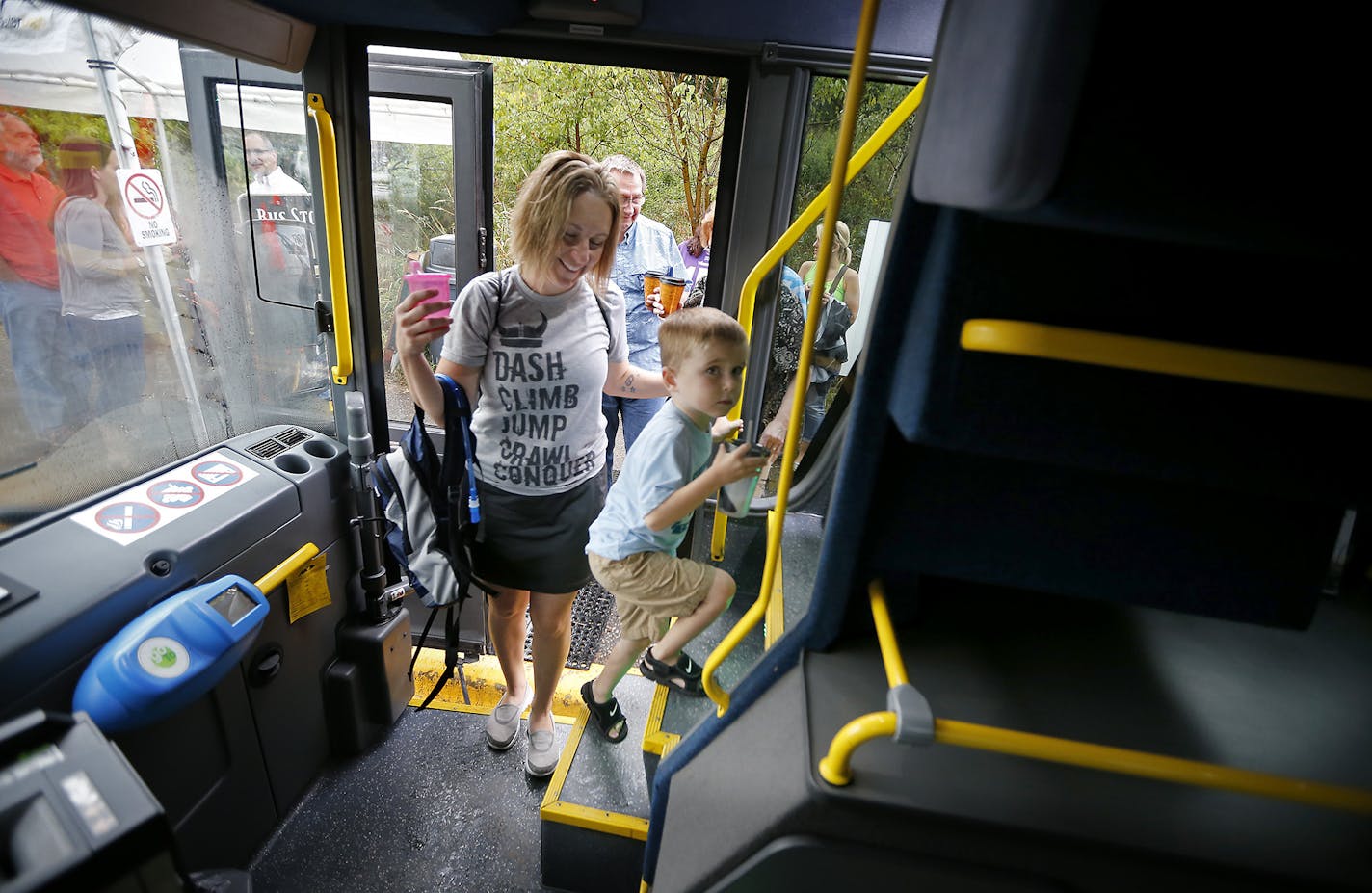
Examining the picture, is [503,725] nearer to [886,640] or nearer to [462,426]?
[462,426]

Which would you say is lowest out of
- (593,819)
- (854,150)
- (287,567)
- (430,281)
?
(593,819)

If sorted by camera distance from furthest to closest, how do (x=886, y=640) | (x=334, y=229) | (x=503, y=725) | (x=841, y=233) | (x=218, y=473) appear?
(x=841, y=233) < (x=503, y=725) < (x=334, y=229) < (x=218, y=473) < (x=886, y=640)

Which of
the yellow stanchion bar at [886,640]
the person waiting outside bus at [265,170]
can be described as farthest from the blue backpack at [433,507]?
the yellow stanchion bar at [886,640]

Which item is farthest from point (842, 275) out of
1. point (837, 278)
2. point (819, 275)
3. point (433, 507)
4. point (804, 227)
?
point (819, 275)

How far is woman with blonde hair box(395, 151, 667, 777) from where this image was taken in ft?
6.10

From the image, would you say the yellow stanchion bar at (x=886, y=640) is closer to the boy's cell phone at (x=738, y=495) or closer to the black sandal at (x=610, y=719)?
the boy's cell phone at (x=738, y=495)

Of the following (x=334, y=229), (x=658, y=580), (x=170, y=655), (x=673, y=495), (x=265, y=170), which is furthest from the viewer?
(x=265, y=170)

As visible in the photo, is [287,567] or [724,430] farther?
[287,567]

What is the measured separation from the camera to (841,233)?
2824 mm

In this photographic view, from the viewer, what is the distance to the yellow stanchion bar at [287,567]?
2027 mm

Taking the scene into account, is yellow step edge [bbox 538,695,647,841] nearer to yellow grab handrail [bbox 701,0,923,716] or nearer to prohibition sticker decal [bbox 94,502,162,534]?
yellow grab handrail [bbox 701,0,923,716]

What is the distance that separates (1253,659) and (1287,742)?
329 mm

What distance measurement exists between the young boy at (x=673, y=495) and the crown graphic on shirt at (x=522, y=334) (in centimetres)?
38

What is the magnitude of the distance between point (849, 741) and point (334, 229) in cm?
232
